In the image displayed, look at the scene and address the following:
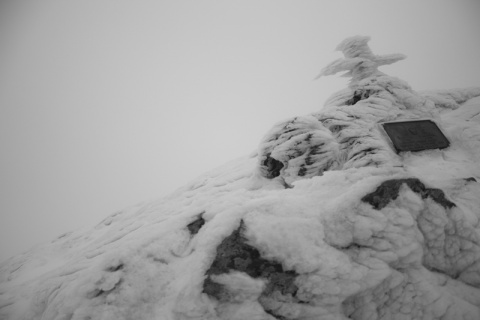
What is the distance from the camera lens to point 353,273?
335cm

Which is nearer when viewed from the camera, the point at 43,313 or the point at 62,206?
the point at 43,313

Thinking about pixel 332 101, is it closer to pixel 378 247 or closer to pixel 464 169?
pixel 464 169

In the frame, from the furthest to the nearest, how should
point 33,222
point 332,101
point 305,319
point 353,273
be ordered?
point 33,222, point 332,101, point 353,273, point 305,319

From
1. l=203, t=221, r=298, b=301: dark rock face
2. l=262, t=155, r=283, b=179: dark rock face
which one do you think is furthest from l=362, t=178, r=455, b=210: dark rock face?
l=262, t=155, r=283, b=179: dark rock face

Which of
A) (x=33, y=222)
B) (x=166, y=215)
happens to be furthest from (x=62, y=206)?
(x=166, y=215)

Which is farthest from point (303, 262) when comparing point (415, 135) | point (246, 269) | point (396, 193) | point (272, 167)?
point (415, 135)

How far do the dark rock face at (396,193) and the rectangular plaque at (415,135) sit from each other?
103 inches

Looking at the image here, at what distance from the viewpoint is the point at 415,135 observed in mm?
6793

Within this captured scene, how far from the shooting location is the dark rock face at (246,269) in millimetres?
3260

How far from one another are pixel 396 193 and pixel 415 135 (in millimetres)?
4043

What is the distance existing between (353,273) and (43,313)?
520cm

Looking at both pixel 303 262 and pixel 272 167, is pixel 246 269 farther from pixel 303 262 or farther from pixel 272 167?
pixel 272 167

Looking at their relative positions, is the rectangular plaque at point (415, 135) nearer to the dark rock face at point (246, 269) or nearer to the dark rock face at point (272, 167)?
the dark rock face at point (272, 167)

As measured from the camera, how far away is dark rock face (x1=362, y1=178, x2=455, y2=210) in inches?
156
